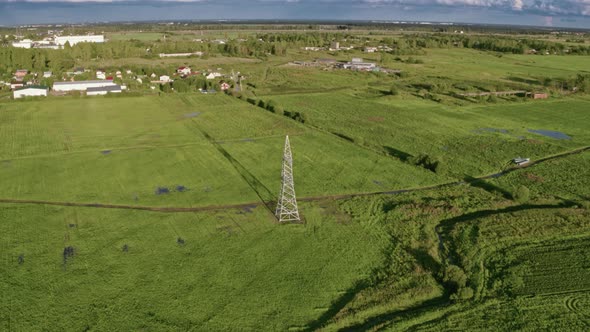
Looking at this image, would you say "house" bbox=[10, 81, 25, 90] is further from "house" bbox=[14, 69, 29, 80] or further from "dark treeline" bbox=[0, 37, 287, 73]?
"dark treeline" bbox=[0, 37, 287, 73]

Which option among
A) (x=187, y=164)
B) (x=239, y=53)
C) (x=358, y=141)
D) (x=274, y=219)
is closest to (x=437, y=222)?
(x=274, y=219)

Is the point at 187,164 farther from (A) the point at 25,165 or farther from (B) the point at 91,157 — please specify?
(A) the point at 25,165

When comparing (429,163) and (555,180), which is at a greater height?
(429,163)

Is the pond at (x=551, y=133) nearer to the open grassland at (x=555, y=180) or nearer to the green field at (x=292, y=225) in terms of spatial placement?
the green field at (x=292, y=225)

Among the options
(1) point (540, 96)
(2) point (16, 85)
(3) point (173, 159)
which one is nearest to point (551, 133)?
(1) point (540, 96)

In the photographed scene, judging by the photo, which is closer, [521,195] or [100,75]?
[521,195]

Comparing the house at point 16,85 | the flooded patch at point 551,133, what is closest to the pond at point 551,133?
the flooded patch at point 551,133

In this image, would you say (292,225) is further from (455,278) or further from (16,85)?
(16,85)
